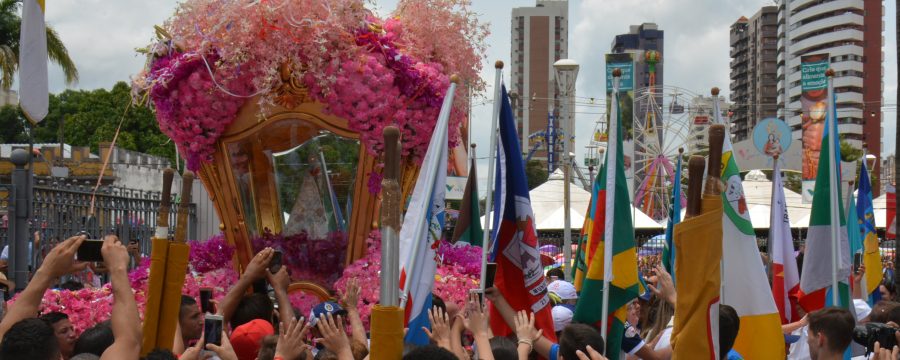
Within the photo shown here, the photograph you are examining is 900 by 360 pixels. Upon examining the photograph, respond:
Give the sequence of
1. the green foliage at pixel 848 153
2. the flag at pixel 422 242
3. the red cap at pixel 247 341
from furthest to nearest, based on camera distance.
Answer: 1. the green foliage at pixel 848 153
2. the flag at pixel 422 242
3. the red cap at pixel 247 341

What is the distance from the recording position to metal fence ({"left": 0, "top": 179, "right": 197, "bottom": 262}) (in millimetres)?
9773

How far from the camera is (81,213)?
10523 millimetres

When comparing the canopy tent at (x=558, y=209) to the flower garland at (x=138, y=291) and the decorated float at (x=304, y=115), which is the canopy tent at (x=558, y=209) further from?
the flower garland at (x=138, y=291)

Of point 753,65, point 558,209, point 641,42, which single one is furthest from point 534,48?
point 558,209

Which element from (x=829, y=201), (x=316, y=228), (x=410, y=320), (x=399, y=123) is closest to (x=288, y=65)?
(x=399, y=123)

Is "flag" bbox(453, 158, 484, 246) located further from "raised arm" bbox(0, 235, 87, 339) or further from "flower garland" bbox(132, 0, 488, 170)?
"raised arm" bbox(0, 235, 87, 339)

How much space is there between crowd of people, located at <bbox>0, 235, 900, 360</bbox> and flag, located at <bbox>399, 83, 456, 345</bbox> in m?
0.25

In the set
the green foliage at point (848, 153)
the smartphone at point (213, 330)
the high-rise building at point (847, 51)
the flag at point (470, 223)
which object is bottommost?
the smartphone at point (213, 330)

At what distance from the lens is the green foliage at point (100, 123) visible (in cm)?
5122

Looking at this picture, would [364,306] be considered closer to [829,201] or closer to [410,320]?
[410,320]

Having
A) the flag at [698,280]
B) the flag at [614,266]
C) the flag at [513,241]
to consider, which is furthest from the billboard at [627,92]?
the flag at [698,280]

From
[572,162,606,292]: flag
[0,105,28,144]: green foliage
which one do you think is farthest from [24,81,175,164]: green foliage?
[572,162,606,292]: flag

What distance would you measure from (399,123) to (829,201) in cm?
340

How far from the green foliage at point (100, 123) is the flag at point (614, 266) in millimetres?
44739
